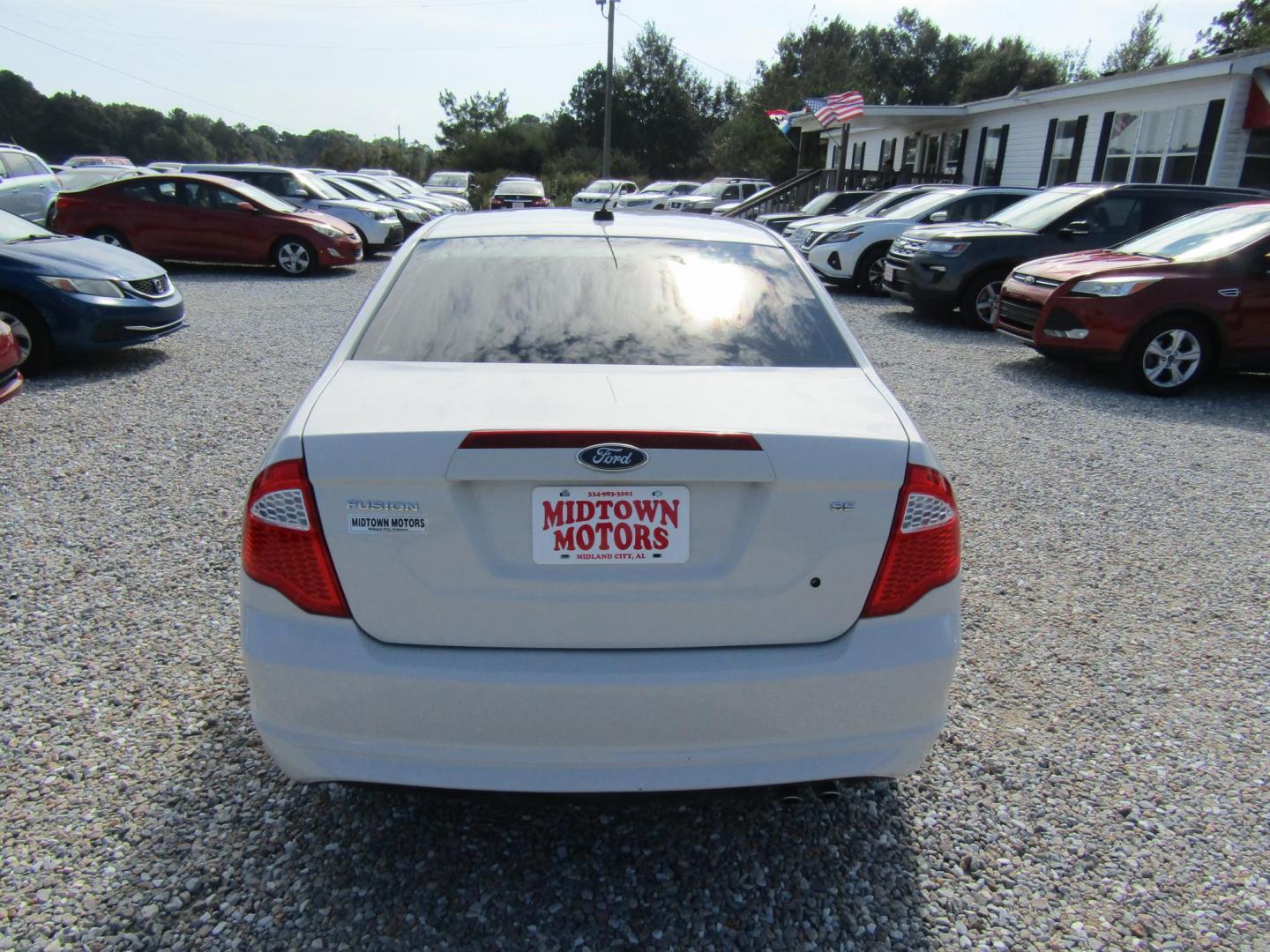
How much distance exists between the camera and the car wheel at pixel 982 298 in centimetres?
1081

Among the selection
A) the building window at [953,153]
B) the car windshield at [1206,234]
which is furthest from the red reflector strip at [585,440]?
the building window at [953,153]

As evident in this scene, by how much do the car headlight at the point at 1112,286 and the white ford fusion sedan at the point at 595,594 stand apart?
22.2 feet

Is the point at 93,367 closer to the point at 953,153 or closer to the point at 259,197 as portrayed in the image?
the point at 259,197

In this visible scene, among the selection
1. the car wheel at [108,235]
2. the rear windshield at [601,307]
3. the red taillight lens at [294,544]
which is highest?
the rear windshield at [601,307]

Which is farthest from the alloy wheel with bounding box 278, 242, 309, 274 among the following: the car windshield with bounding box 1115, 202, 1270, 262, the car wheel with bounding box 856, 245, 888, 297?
the car windshield with bounding box 1115, 202, 1270, 262

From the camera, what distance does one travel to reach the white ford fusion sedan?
1.91 meters

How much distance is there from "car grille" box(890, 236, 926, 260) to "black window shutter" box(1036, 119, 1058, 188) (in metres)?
12.5

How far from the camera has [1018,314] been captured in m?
8.79

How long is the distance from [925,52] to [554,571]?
239ft

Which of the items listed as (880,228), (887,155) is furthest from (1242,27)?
(880,228)

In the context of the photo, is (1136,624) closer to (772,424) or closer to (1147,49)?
(772,424)

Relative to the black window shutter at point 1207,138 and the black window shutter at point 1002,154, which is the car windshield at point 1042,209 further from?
the black window shutter at point 1002,154

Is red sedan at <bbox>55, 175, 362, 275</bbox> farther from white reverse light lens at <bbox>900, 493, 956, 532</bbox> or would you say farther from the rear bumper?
white reverse light lens at <bbox>900, 493, 956, 532</bbox>

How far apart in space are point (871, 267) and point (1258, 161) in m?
8.49
